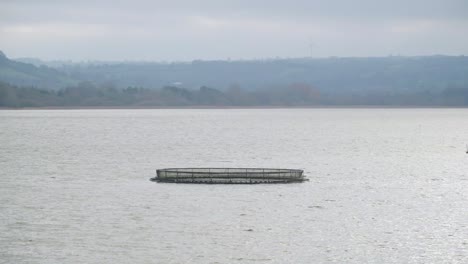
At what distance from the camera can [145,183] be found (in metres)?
84.8

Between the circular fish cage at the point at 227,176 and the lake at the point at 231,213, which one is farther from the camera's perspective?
the circular fish cage at the point at 227,176

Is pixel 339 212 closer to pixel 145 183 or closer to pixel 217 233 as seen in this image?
pixel 217 233

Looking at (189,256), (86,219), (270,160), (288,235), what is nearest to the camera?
(189,256)

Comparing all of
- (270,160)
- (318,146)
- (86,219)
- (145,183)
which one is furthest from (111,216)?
(318,146)

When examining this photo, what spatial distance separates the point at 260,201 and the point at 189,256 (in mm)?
22525

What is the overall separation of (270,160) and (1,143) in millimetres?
61363

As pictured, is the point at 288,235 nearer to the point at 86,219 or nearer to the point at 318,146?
the point at 86,219

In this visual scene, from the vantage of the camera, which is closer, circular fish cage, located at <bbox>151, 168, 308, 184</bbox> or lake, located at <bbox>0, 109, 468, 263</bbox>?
Answer: lake, located at <bbox>0, 109, 468, 263</bbox>

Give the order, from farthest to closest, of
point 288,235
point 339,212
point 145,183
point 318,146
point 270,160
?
point 318,146
point 270,160
point 145,183
point 339,212
point 288,235

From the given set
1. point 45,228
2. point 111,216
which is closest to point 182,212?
point 111,216

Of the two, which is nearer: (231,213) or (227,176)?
(231,213)

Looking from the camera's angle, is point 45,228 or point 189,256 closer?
point 189,256

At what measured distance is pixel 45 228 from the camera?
57.9 m

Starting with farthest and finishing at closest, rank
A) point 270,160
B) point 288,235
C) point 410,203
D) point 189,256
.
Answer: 1. point 270,160
2. point 410,203
3. point 288,235
4. point 189,256
